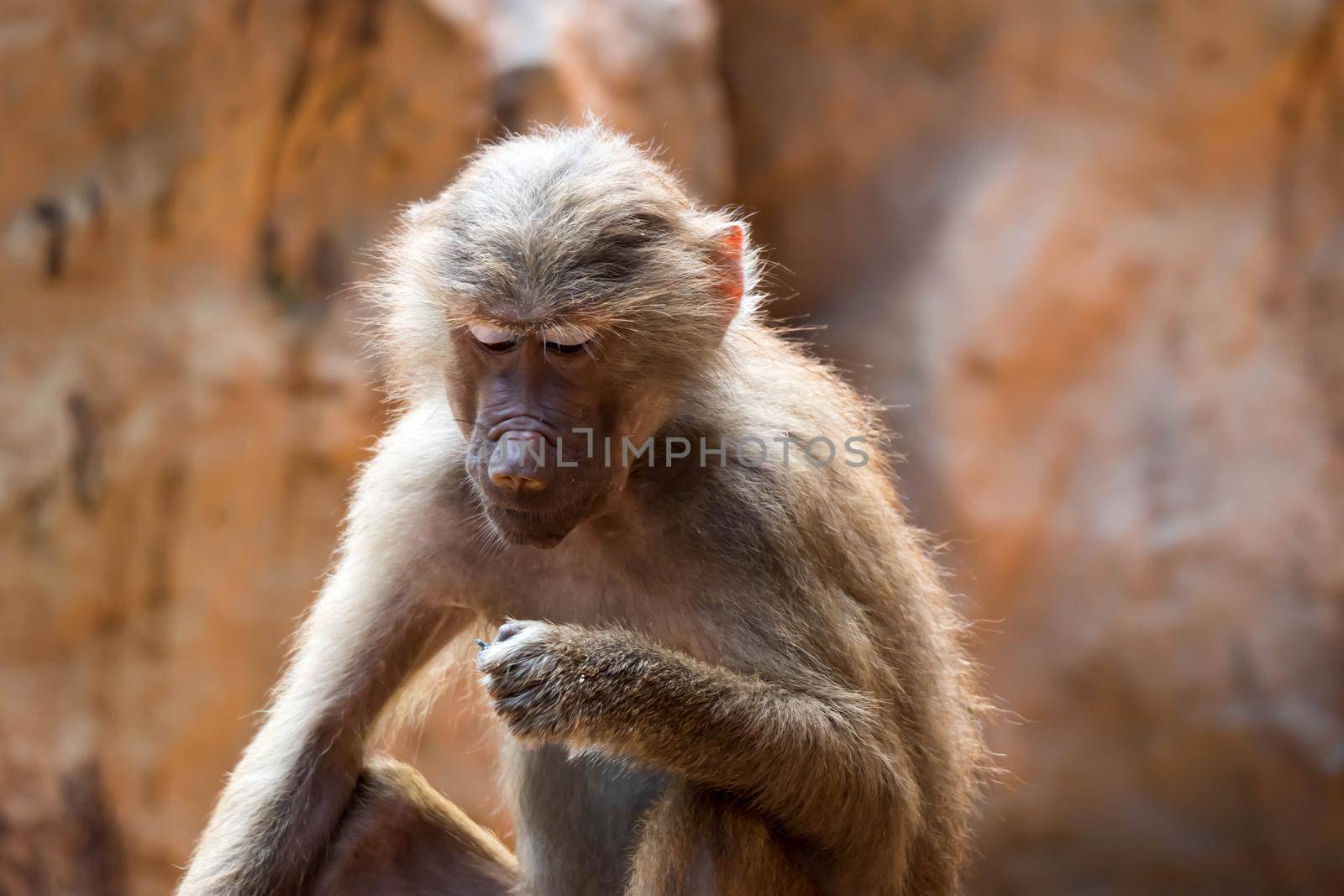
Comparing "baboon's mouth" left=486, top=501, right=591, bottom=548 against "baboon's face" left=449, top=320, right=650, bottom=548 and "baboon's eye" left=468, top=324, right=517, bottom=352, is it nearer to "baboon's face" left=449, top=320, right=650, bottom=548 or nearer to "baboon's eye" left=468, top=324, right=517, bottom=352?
"baboon's face" left=449, top=320, right=650, bottom=548

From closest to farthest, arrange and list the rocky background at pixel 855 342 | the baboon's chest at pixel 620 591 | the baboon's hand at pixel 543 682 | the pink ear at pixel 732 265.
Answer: the baboon's hand at pixel 543 682, the baboon's chest at pixel 620 591, the pink ear at pixel 732 265, the rocky background at pixel 855 342

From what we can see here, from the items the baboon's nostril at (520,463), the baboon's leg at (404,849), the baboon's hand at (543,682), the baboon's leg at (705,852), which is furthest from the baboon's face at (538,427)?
the baboon's leg at (404,849)

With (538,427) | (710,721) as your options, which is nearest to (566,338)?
(538,427)

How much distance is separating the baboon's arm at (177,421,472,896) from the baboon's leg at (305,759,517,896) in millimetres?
42

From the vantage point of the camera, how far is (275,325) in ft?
17.2

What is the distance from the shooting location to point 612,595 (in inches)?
119

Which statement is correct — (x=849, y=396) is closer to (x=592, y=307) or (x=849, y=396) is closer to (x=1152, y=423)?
(x=592, y=307)

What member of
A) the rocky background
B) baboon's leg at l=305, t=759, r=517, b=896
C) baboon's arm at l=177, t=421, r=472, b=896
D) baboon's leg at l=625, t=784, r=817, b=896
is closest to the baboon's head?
baboon's arm at l=177, t=421, r=472, b=896

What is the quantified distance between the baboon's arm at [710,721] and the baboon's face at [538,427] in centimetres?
22

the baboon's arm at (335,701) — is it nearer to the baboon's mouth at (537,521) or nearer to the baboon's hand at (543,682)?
the baboon's mouth at (537,521)

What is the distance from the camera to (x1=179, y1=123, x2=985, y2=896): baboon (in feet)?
8.89

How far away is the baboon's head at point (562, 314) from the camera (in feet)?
8.85

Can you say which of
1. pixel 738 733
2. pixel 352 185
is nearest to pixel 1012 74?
pixel 352 185

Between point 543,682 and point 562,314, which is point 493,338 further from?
point 543,682
